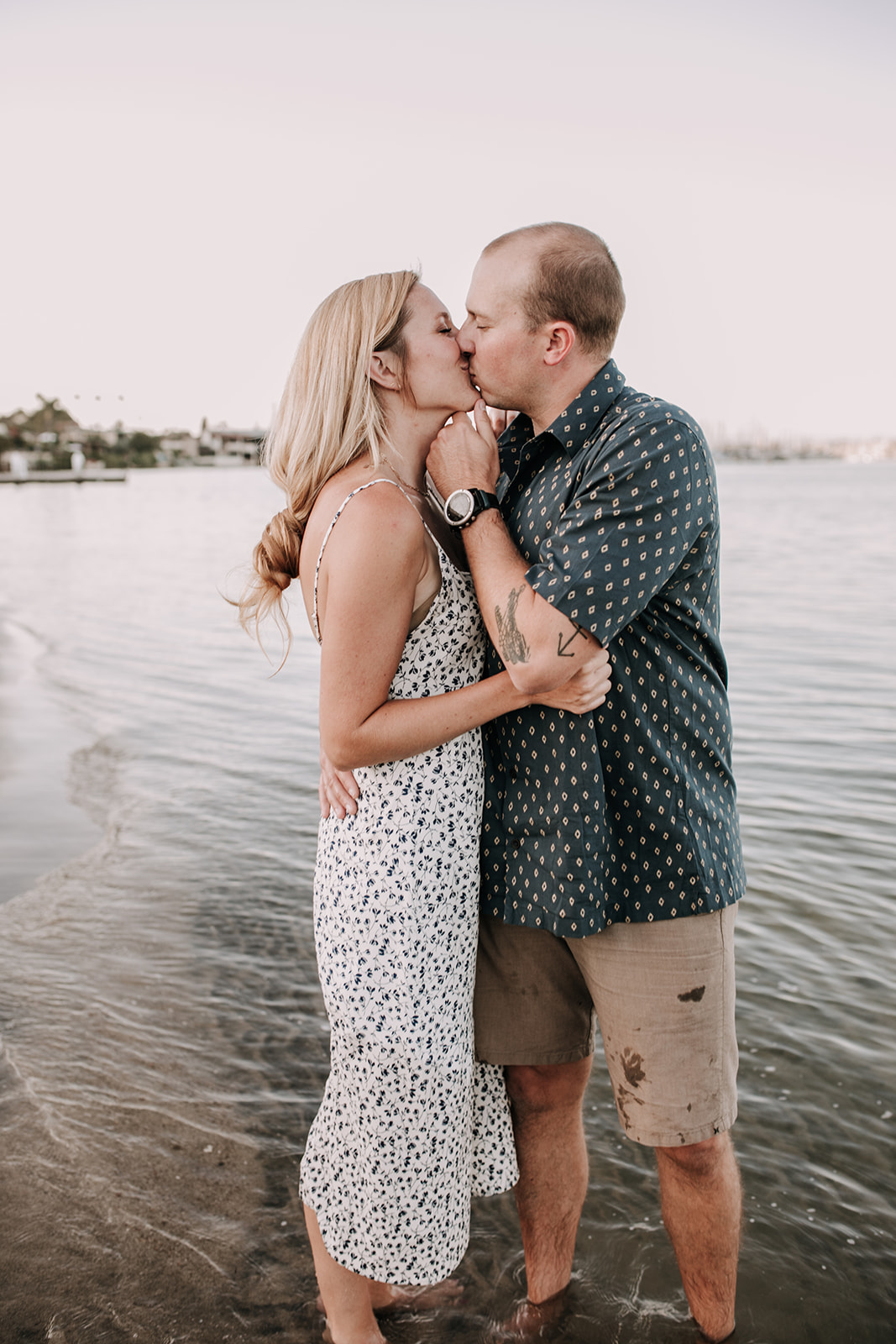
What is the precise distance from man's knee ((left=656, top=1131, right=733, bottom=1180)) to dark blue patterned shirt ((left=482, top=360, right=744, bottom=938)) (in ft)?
1.88

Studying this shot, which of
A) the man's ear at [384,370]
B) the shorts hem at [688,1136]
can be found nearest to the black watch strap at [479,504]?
the man's ear at [384,370]

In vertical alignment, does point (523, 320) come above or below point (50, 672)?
above

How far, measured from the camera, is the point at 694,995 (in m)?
2.33

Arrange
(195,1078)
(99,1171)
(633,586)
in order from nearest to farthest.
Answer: (633,586)
(99,1171)
(195,1078)

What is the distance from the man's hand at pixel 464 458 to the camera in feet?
7.60

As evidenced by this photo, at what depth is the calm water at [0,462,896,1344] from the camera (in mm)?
2832

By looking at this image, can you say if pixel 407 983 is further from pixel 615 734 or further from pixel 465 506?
pixel 465 506

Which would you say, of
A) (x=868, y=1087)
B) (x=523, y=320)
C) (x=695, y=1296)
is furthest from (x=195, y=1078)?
(x=523, y=320)

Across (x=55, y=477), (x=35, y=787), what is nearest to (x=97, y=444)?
(x=55, y=477)

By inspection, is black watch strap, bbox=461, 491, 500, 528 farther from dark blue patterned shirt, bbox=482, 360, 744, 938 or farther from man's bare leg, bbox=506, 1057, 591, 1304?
man's bare leg, bbox=506, 1057, 591, 1304

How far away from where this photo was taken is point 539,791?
2326mm

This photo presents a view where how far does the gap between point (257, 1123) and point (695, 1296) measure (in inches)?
63.4

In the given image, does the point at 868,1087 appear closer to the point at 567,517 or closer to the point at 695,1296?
the point at 695,1296

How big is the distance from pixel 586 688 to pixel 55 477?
91464mm
